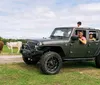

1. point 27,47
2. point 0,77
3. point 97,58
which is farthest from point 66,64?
point 0,77

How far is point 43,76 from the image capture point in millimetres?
11383

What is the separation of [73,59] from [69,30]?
1.26 meters

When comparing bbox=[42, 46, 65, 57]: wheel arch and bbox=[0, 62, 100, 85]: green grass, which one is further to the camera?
bbox=[42, 46, 65, 57]: wheel arch

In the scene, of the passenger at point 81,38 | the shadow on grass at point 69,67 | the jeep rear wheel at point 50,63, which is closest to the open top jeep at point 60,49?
the jeep rear wheel at point 50,63

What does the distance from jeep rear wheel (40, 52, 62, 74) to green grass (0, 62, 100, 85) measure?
25cm

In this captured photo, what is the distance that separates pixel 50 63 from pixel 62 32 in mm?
1988

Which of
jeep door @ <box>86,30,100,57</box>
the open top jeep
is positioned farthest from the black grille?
jeep door @ <box>86,30,100,57</box>

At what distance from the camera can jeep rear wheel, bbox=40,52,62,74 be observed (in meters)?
11.7

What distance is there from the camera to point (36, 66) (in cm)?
1361

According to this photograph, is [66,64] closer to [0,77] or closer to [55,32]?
[55,32]

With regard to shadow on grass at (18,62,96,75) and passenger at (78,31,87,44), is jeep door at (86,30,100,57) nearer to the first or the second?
Answer: passenger at (78,31,87,44)

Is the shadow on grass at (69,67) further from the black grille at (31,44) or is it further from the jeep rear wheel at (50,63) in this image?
the black grille at (31,44)

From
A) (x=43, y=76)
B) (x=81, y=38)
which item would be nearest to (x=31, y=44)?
(x=43, y=76)

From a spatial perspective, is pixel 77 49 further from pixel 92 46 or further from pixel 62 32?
pixel 62 32
